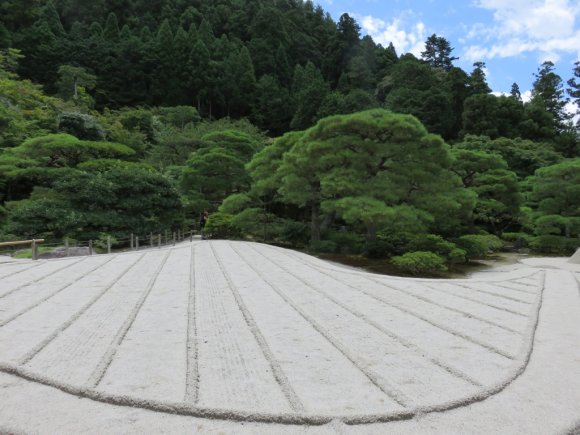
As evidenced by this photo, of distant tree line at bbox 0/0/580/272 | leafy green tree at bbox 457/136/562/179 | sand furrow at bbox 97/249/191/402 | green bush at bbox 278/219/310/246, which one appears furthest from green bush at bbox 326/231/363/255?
leafy green tree at bbox 457/136/562/179

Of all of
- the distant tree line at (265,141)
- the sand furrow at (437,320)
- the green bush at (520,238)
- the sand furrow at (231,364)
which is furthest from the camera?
the green bush at (520,238)

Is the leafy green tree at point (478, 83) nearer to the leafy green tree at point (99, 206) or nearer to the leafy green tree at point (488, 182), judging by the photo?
the leafy green tree at point (488, 182)

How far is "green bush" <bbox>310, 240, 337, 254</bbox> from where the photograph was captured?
12.1 meters

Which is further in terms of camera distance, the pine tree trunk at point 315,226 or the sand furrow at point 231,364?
the pine tree trunk at point 315,226

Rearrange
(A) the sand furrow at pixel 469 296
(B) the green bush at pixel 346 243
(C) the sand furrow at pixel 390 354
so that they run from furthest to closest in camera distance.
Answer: (B) the green bush at pixel 346 243, (A) the sand furrow at pixel 469 296, (C) the sand furrow at pixel 390 354

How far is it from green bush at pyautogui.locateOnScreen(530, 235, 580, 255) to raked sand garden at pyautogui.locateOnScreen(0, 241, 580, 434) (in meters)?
12.5

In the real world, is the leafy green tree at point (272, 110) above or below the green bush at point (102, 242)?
above

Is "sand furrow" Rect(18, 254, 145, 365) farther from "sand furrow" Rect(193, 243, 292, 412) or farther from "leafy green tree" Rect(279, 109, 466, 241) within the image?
"leafy green tree" Rect(279, 109, 466, 241)

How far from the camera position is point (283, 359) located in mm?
2363

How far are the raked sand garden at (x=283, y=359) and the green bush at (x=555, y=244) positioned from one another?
492 inches

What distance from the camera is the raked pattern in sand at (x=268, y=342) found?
6.16ft

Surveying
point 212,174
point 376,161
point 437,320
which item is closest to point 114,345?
point 437,320

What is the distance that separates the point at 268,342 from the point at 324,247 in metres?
9.58

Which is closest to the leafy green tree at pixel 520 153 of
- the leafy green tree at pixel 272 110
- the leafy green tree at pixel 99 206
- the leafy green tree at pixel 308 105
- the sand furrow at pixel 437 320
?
the leafy green tree at pixel 308 105
